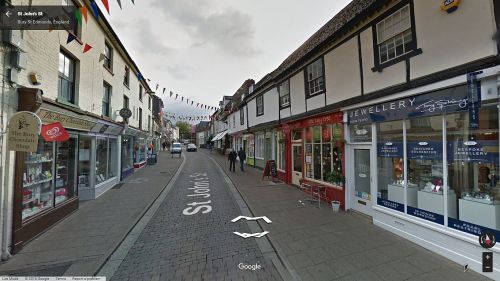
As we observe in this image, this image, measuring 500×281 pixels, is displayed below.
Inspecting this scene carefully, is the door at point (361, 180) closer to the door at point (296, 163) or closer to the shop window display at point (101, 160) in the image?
the door at point (296, 163)

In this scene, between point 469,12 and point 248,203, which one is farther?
point 248,203

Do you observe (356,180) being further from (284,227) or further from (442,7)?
(442,7)

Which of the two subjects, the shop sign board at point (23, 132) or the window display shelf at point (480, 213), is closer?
the window display shelf at point (480, 213)

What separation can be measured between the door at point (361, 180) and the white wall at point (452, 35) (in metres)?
2.54

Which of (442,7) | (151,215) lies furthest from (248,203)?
(442,7)

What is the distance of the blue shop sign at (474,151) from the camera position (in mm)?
3821

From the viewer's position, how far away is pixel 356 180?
7.01m

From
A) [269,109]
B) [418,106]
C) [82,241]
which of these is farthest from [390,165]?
[269,109]

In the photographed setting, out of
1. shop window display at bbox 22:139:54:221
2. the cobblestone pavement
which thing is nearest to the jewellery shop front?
the cobblestone pavement

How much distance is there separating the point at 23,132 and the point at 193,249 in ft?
12.6

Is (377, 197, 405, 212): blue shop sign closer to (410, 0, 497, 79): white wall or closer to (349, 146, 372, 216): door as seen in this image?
(349, 146, 372, 216): door

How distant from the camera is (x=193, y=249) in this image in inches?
180

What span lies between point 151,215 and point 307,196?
18.3ft

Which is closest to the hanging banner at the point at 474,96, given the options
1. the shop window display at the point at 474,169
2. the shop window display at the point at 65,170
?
the shop window display at the point at 474,169
